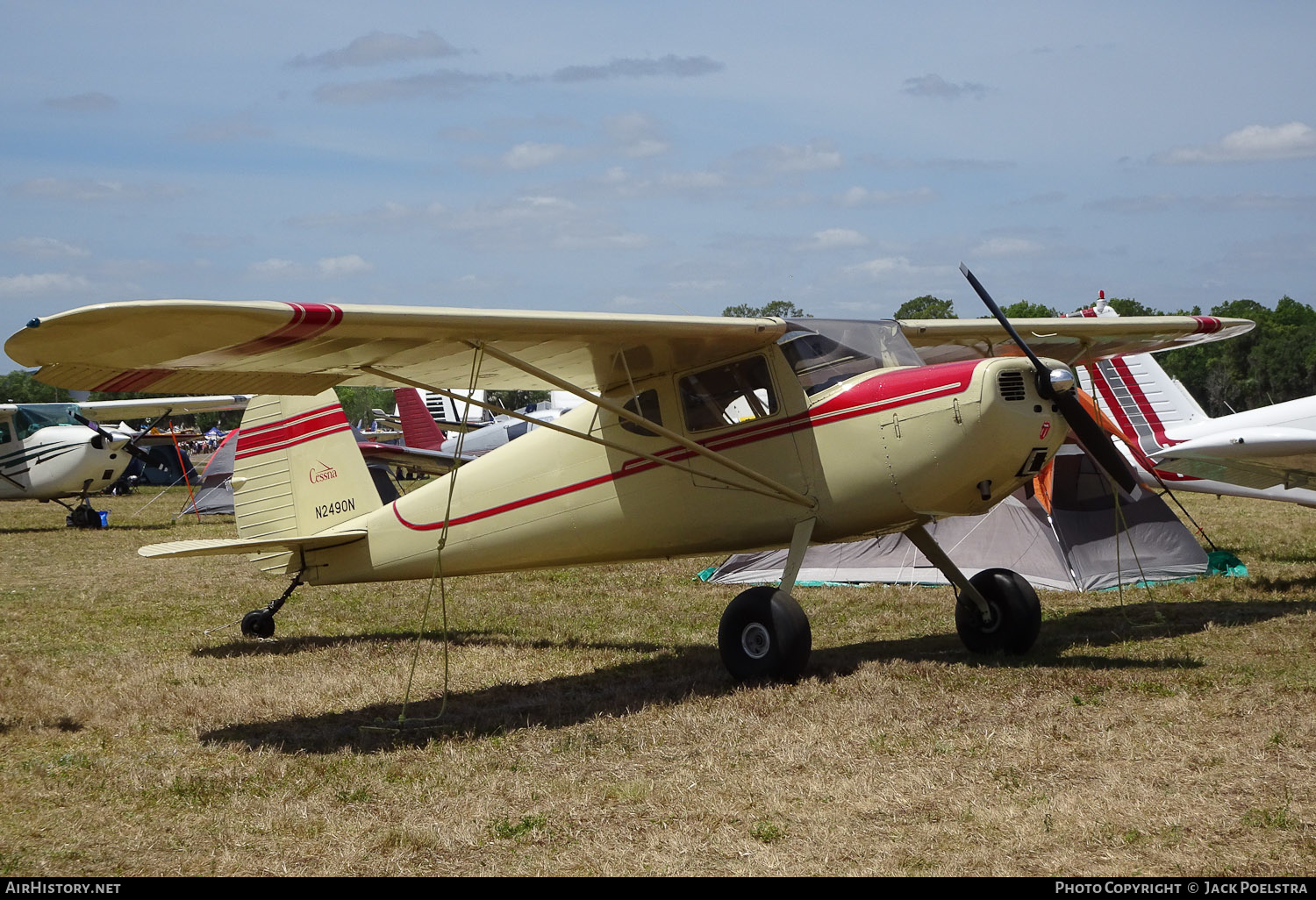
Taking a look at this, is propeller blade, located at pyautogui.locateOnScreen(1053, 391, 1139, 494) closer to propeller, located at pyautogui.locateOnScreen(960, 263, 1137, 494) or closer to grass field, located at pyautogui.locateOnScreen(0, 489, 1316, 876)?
propeller, located at pyautogui.locateOnScreen(960, 263, 1137, 494)

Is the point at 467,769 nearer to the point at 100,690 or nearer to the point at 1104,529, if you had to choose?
the point at 100,690

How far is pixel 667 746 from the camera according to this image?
6.30 metres

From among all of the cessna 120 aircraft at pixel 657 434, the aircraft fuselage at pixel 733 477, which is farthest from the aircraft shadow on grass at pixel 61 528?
the aircraft fuselage at pixel 733 477

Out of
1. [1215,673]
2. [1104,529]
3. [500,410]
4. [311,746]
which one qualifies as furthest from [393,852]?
[1104,529]

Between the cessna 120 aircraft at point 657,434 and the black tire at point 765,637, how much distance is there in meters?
0.02

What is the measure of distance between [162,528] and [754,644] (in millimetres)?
19900

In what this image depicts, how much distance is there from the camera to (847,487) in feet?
26.0

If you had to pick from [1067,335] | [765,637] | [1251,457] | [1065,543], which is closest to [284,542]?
[765,637]

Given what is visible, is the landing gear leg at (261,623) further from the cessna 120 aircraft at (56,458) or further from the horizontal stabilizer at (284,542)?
the cessna 120 aircraft at (56,458)

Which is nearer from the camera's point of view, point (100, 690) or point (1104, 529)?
point (100, 690)

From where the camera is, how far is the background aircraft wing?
5.81m

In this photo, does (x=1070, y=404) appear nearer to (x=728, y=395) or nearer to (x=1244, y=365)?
(x=728, y=395)

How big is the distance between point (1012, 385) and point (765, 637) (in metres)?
2.31

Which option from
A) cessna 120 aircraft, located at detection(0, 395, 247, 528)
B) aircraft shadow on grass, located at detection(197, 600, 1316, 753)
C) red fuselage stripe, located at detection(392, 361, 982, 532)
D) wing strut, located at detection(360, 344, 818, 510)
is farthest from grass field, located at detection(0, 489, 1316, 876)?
cessna 120 aircraft, located at detection(0, 395, 247, 528)
